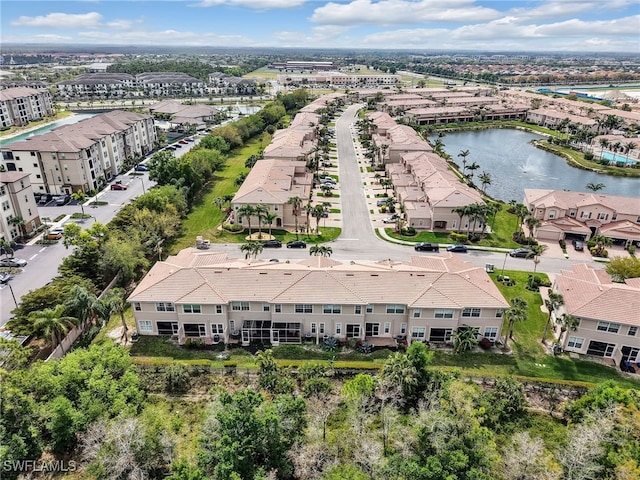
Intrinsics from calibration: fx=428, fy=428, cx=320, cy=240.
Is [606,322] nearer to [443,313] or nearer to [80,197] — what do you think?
[443,313]

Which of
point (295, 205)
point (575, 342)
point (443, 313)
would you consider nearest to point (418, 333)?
point (443, 313)

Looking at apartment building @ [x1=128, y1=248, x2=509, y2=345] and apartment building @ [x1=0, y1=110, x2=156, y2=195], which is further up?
apartment building @ [x1=0, y1=110, x2=156, y2=195]

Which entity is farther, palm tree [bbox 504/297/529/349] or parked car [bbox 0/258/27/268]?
parked car [bbox 0/258/27/268]

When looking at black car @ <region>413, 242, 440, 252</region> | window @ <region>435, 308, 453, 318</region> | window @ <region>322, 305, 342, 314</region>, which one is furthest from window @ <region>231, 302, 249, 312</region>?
black car @ <region>413, 242, 440, 252</region>

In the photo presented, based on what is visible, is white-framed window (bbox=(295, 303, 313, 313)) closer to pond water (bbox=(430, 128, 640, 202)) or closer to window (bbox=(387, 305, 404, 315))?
window (bbox=(387, 305, 404, 315))

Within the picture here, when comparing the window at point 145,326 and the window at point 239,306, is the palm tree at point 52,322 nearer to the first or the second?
the window at point 145,326

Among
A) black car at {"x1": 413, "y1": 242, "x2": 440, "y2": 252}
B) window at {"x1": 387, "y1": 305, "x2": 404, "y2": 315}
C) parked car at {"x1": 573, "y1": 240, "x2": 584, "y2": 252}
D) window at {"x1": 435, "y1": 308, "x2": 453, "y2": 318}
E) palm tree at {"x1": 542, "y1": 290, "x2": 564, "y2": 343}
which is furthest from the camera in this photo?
parked car at {"x1": 573, "y1": 240, "x2": 584, "y2": 252}

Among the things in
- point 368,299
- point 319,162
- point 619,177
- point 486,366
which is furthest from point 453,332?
point 619,177

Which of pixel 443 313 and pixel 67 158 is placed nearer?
pixel 443 313
